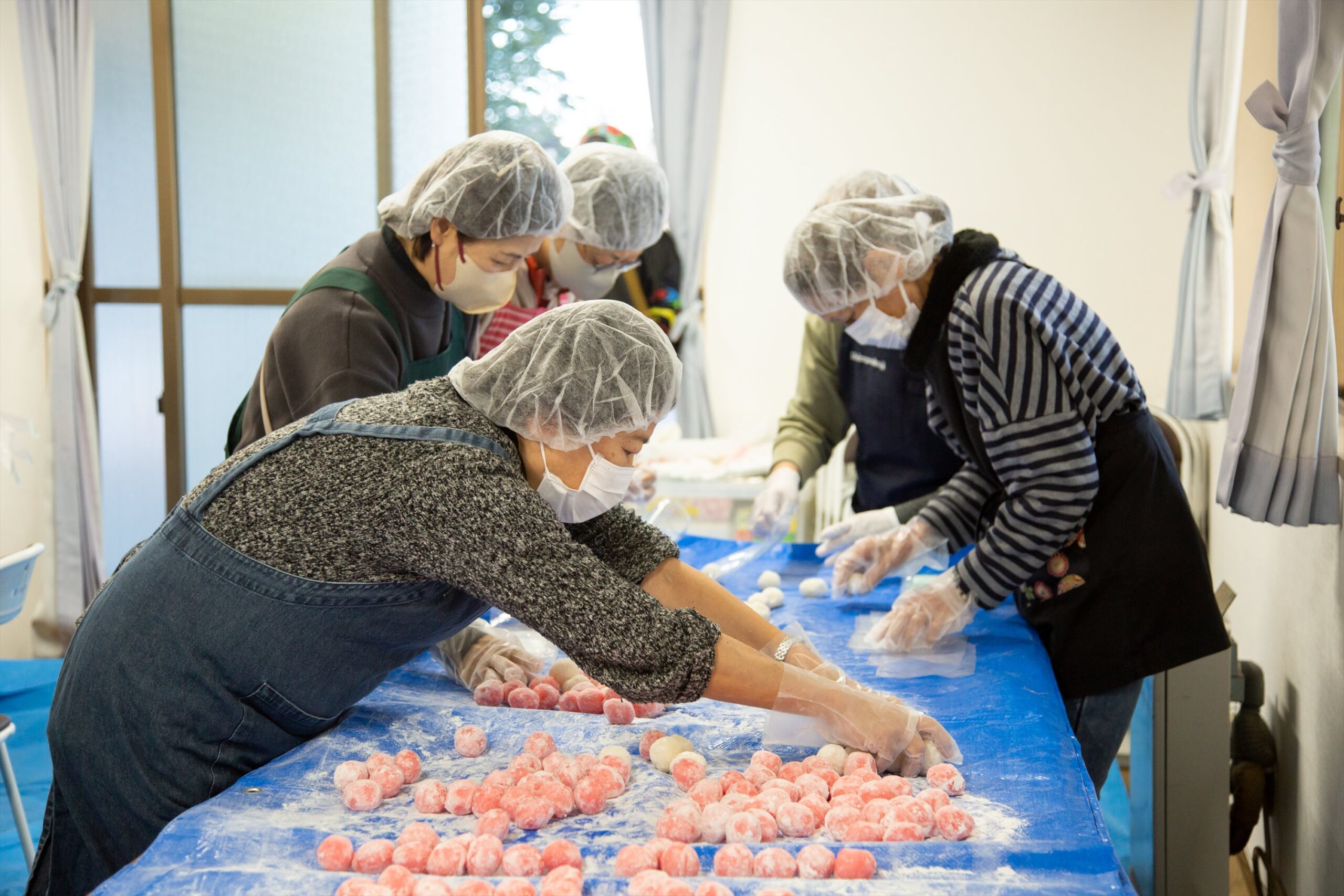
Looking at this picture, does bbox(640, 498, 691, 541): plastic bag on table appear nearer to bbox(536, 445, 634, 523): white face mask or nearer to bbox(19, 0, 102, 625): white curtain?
bbox(536, 445, 634, 523): white face mask

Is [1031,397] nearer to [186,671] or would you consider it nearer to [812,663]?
[812,663]

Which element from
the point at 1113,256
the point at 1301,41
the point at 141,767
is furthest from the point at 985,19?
the point at 141,767

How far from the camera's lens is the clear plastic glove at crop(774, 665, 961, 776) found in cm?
140

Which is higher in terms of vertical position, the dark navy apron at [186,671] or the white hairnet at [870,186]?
the white hairnet at [870,186]

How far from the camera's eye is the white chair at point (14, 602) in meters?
2.19

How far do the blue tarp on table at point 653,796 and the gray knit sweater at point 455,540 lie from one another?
6cm

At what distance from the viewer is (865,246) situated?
74.8 inches

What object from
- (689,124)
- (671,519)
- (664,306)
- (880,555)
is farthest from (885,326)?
(689,124)

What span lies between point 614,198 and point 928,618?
1.22 m

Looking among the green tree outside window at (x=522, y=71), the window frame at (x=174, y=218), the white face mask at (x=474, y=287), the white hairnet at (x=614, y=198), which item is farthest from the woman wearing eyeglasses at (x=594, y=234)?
the green tree outside window at (x=522, y=71)

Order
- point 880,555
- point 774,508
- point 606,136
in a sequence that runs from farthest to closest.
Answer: point 606,136, point 774,508, point 880,555

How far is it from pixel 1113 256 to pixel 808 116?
134 cm

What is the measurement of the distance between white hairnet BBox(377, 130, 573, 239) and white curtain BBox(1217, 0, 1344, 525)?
4.15 ft

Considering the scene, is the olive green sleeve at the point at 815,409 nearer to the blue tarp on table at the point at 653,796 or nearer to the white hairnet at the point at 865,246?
the white hairnet at the point at 865,246
